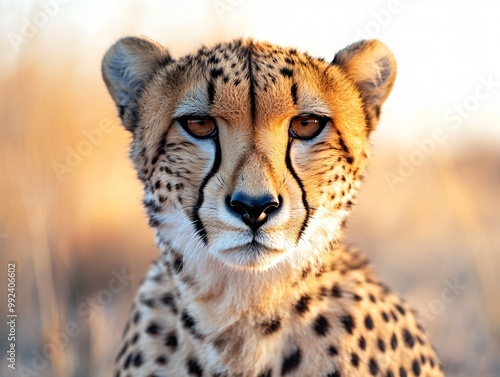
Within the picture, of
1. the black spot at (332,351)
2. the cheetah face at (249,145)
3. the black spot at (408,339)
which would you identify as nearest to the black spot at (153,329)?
the cheetah face at (249,145)

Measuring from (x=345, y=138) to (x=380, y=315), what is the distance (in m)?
0.56

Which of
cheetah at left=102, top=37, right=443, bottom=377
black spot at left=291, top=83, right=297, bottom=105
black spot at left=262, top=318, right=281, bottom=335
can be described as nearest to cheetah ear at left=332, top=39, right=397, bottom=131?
cheetah at left=102, top=37, right=443, bottom=377

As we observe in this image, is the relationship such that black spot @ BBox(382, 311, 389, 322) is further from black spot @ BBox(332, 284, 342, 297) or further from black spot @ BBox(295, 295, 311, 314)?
black spot @ BBox(295, 295, 311, 314)

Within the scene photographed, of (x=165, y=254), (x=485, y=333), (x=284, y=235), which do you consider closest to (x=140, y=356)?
(x=165, y=254)

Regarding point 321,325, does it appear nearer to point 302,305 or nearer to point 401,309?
point 302,305

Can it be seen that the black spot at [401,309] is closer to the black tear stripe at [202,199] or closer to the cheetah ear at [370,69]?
the cheetah ear at [370,69]

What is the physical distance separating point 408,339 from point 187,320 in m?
0.69

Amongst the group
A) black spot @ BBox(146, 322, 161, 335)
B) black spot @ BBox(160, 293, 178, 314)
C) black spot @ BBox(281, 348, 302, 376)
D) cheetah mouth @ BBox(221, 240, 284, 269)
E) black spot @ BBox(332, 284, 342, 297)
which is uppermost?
cheetah mouth @ BBox(221, 240, 284, 269)

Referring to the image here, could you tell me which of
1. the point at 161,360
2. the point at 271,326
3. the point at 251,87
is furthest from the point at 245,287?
the point at 251,87

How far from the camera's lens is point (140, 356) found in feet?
7.85

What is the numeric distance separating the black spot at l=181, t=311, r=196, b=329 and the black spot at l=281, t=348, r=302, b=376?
0.29 m

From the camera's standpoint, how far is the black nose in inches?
77.1

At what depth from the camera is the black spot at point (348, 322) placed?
231 centimetres

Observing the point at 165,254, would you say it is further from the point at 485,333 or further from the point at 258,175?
the point at 485,333
